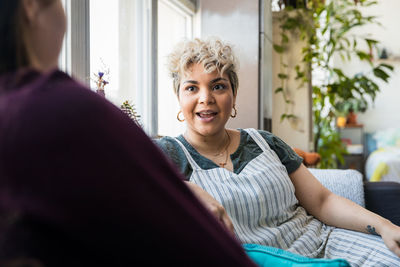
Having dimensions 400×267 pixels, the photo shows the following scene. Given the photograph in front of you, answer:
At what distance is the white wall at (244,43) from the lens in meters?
2.54

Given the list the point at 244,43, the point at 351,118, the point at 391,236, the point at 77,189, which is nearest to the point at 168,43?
the point at 244,43

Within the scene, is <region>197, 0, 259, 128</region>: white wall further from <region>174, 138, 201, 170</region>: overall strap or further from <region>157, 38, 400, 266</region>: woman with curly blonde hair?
<region>174, 138, 201, 170</region>: overall strap

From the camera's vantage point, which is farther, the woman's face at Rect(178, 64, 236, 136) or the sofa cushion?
the woman's face at Rect(178, 64, 236, 136)

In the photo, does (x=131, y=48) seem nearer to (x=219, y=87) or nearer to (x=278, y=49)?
(x=219, y=87)

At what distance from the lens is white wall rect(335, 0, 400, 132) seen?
646 cm

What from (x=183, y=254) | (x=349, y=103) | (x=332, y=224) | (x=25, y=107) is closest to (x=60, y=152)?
(x=25, y=107)

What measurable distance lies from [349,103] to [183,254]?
629cm

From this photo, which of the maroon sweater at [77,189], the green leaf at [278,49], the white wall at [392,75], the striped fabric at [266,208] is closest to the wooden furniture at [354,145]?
the white wall at [392,75]

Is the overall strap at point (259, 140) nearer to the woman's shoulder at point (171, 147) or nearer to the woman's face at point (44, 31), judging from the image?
the woman's shoulder at point (171, 147)

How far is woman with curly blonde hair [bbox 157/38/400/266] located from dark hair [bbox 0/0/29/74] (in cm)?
79

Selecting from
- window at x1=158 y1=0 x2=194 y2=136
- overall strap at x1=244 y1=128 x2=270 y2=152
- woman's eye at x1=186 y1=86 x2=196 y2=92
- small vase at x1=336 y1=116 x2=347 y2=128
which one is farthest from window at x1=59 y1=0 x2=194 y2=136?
small vase at x1=336 y1=116 x2=347 y2=128

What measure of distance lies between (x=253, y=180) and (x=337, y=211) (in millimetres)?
345

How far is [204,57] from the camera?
139 centimetres

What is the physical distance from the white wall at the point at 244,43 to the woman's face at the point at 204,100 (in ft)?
3.62
